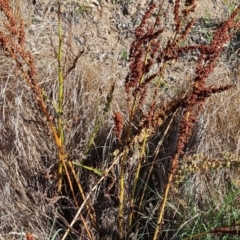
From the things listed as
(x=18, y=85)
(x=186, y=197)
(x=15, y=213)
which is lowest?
(x=15, y=213)

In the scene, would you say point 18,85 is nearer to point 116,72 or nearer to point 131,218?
point 116,72

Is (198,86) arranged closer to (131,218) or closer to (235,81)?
(131,218)

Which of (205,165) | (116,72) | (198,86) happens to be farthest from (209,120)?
(198,86)

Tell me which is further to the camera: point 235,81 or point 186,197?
point 235,81

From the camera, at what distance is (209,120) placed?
269cm

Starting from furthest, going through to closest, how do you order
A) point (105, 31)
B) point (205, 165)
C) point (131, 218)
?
point (105, 31) < point (131, 218) < point (205, 165)

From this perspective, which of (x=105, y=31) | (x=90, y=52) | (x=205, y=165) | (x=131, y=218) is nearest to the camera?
(x=205, y=165)

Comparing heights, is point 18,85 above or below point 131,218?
above

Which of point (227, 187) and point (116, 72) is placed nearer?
point (227, 187)

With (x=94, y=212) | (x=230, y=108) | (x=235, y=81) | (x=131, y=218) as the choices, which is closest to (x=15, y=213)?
(x=94, y=212)

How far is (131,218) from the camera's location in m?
2.39

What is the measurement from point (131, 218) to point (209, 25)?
1809 millimetres

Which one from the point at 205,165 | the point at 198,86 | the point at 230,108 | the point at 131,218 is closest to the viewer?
the point at 198,86

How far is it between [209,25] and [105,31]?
0.71 metres
